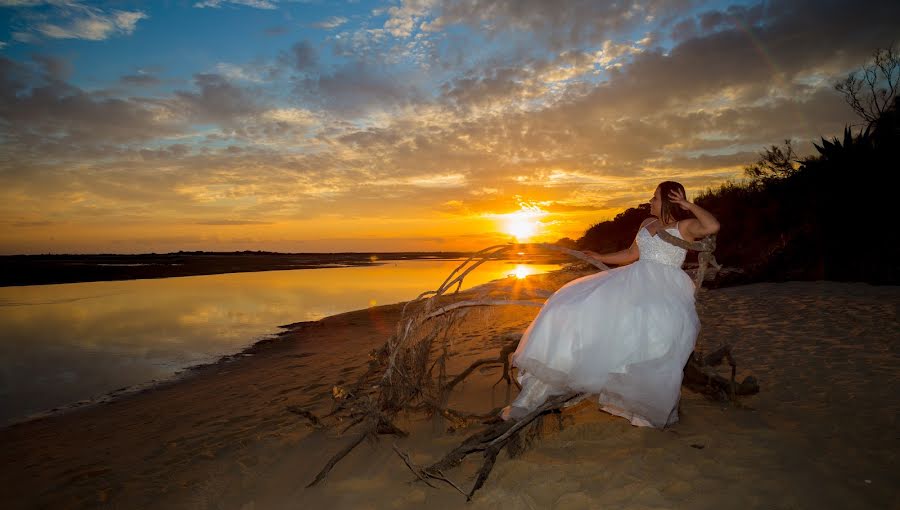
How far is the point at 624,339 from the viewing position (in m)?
3.86

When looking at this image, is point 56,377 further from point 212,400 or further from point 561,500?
point 561,500

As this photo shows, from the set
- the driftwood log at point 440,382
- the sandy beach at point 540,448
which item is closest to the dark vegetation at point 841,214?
the sandy beach at point 540,448

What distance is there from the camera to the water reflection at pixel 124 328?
9.35 metres

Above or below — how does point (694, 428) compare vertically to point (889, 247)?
below

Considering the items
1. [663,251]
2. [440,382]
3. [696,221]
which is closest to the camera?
[696,221]

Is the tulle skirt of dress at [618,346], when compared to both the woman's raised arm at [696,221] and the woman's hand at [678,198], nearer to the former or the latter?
the woman's raised arm at [696,221]

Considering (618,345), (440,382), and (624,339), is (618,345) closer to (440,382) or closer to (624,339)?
(624,339)

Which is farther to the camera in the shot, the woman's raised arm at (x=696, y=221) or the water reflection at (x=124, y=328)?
the water reflection at (x=124, y=328)

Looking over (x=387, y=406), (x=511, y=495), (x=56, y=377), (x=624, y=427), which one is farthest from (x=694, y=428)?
(x=56, y=377)

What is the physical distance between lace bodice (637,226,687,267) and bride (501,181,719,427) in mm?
10

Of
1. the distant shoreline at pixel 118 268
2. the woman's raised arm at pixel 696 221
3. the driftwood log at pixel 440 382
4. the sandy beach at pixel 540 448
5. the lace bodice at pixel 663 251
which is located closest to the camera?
the sandy beach at pixel 540 448

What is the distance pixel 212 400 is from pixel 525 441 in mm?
5984

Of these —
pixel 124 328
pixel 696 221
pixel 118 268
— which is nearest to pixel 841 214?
pixel 696 221

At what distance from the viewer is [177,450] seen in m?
5.72
